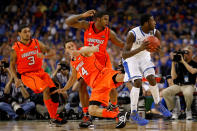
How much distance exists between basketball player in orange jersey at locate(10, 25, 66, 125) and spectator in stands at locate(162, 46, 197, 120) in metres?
2.86

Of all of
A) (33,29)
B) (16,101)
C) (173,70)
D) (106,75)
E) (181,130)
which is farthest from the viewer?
(33,29)

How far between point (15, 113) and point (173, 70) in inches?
160

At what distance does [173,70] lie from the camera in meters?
7.90

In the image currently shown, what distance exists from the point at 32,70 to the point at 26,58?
267 mm

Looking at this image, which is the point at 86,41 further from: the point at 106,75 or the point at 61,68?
the point at 61,68

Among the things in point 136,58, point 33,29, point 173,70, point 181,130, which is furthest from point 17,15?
point 181,130

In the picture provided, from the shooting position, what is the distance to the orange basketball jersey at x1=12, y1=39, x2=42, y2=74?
649 centimetres

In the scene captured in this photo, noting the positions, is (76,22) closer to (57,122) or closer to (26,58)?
(26,58)

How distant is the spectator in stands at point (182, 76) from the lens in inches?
304

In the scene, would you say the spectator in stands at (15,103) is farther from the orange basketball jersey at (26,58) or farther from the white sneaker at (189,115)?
the white sneaker at (189,115)

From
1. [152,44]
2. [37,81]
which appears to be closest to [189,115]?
[152,44]

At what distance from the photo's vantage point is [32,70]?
6.51 meters

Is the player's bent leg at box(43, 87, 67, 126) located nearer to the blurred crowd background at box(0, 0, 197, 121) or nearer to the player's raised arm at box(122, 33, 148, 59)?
the player's raised arm at box(122, 33, 148, 59)

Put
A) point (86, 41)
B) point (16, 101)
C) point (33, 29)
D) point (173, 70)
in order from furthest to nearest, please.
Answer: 1. point (33, 29)
2. point (16, 101)
3. point (173, 70)
4. point (86, 41)
